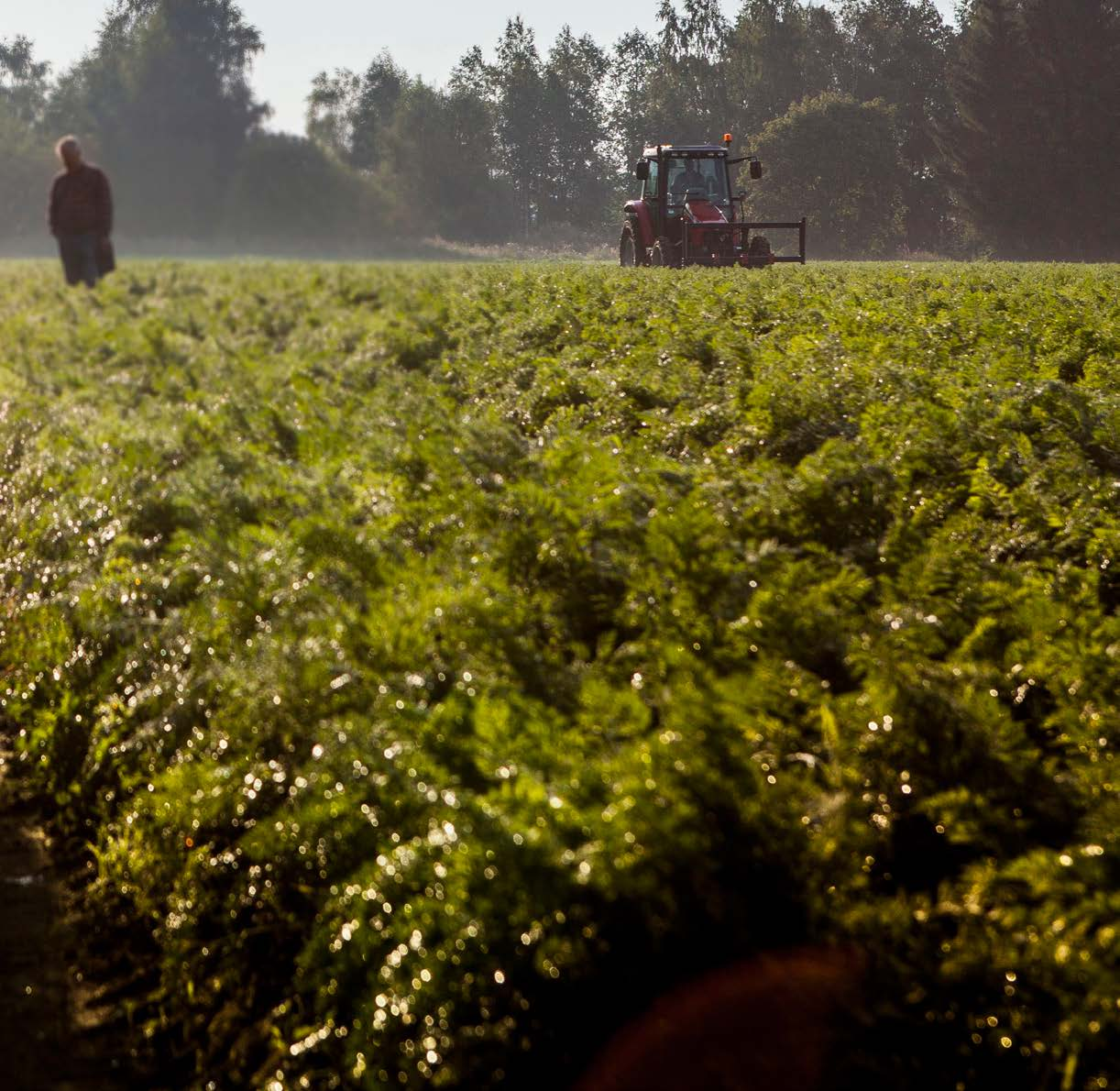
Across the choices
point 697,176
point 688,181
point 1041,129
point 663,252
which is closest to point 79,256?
point 663,252

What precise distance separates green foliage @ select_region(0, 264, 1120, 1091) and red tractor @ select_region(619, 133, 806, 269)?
21.3 meters

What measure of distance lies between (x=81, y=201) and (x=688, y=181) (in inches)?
657

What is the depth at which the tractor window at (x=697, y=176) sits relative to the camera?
3419 cm

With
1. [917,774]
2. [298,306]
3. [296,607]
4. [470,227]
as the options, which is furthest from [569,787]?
[470,227]

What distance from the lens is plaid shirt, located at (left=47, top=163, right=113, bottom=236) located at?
2114 centimetres

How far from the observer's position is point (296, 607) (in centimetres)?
679

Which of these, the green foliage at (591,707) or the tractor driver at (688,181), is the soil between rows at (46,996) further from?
the tractor driver at (688,181)

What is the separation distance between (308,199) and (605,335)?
274ft

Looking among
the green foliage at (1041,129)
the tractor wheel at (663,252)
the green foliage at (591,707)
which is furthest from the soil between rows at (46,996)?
the green foliage at (1041,129)

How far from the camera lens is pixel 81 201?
69.7ft

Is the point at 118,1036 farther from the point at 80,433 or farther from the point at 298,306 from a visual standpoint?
the point at 298,306

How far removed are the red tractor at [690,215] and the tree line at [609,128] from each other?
37.6 meters

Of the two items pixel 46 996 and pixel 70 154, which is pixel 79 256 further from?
pixel 46 996

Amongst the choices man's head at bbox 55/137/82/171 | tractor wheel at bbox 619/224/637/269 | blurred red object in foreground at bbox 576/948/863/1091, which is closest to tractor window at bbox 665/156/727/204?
tractor wheel at bbox 619/224/637/269
